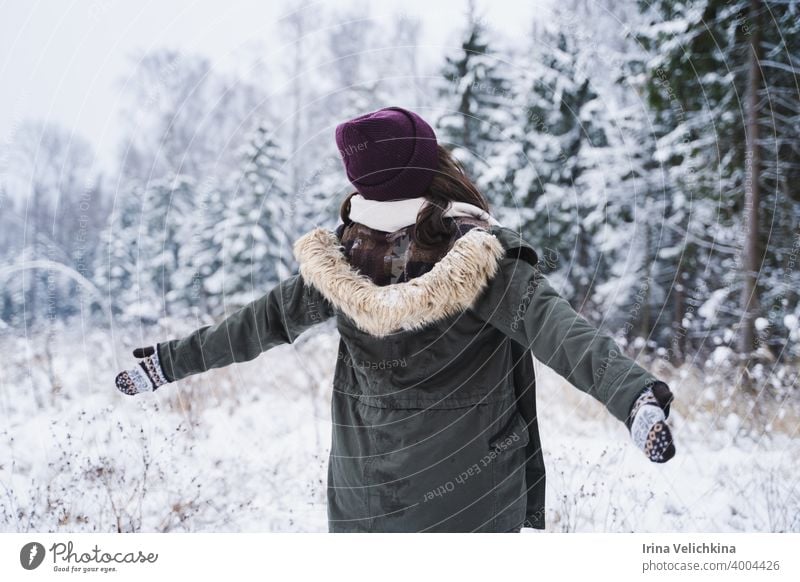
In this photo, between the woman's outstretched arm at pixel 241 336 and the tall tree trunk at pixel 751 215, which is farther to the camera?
the tall tree trunk at pixel 751 215

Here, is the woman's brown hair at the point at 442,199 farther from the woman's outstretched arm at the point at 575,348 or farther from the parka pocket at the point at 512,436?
the parka pocket at the point at 512,436

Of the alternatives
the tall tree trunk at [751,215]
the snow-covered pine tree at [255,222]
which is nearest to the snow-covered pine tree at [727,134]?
the tall tree trunk at [751,215]

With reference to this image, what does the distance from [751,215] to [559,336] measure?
9.12 feet

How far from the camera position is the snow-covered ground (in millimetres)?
2381

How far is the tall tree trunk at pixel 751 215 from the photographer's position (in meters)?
3.34

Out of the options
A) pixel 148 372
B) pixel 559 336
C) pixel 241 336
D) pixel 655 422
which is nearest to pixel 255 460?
pixel 148 372

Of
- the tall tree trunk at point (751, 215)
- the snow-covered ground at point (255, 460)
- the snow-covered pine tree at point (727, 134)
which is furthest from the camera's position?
the tall tree trunk at point (751, 215)

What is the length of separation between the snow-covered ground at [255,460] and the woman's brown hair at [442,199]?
1.37 meters

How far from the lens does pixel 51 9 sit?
236 cm

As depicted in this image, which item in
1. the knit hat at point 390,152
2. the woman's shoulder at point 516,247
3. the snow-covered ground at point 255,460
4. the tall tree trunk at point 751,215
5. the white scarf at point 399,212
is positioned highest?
the knit hat at point 390,152

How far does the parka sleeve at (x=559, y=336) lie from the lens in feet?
4.07

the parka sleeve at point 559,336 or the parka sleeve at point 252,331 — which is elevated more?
the parka sleeve at point 559,336

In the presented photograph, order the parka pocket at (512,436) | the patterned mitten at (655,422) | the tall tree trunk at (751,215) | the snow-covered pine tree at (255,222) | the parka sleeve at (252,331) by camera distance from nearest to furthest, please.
→ the patterned mitten at (655,422) < the parka pocket at (512,436) < the parka sleeve at (252,331) < the tall tree trunk at (751,215) < the snow-covered pine tree at (255,222)
